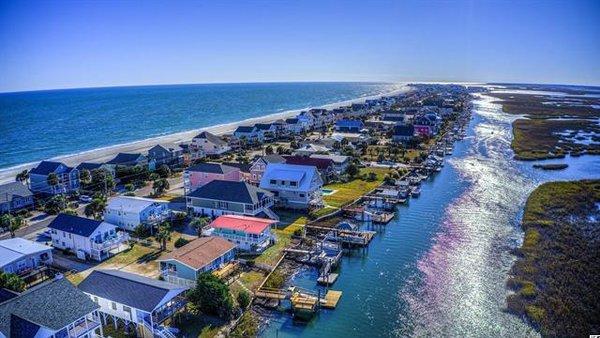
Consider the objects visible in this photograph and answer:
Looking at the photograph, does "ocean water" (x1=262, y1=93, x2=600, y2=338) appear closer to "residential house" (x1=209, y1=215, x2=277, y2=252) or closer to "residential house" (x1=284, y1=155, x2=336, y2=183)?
"residential house" (x1=209, y1=215, x2=277, y2=252)

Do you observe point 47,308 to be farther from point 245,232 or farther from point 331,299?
point 331,299

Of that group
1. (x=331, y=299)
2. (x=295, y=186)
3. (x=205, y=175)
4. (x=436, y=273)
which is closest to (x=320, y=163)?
(x=295, y=186)

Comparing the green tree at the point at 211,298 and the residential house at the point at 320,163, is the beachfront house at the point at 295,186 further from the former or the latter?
the green tree at the point at 211,298

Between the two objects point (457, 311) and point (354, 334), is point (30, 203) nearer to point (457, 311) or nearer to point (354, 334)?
point (354, 334)

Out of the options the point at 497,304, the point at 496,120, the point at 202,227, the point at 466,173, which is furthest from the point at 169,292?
the point at 496,120

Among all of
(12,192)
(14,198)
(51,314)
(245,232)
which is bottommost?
(14,198)
